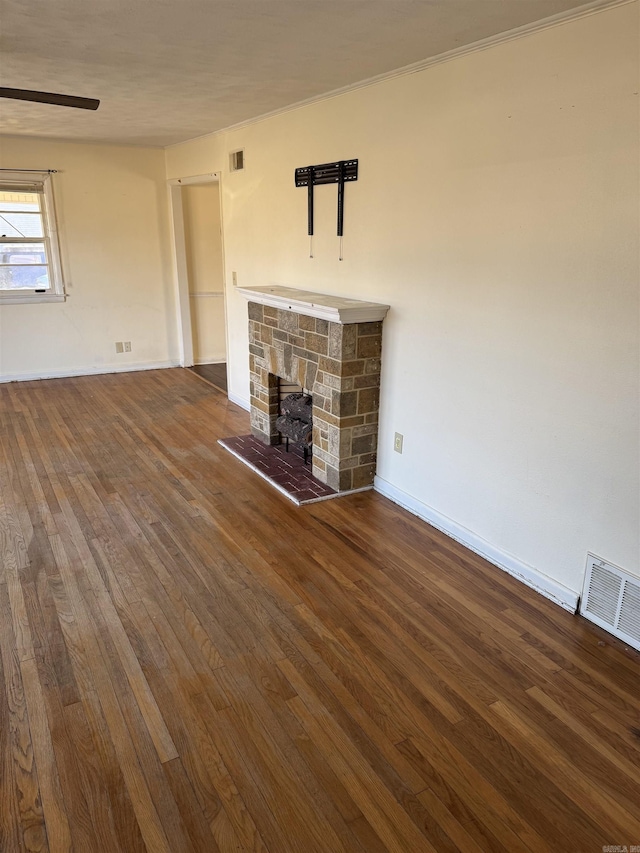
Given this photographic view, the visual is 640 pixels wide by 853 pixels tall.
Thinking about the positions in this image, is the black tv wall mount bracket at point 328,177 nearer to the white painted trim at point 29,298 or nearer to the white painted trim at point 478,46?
the white painted trim at point 478,46

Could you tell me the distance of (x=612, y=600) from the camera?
93.3 inches

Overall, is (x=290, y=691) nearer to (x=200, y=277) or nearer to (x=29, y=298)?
(x=29, y=298)

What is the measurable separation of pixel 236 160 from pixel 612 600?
4.35m

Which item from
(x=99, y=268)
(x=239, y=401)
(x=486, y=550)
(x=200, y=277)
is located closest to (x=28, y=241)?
(x=99, y=268)

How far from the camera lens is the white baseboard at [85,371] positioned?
625 centimetres

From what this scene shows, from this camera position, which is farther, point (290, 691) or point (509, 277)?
point (509, 277)

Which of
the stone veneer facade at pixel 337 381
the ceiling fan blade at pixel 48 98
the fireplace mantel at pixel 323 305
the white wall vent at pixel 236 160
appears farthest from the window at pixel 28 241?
the stone veneer facade at pixel 337 381

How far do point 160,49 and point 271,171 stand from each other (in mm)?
1694

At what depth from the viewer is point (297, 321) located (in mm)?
3811

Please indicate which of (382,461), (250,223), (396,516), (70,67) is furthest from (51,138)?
(396,516)

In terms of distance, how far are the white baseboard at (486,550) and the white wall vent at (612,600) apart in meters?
0.08

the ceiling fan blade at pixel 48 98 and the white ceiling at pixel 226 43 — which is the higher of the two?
the white ceiling at pixel 226 43

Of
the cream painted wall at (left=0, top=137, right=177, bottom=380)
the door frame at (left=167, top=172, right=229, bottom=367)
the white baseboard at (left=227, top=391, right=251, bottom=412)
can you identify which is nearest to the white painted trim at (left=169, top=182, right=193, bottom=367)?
the door frame at (left=167, top=172, right=229, bottom=367)

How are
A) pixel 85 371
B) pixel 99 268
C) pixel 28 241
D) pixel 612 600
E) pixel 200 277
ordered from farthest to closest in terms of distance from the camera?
pixel 200 277
pixel 85 371
pixel 99 268
pixel 28 241
pixel 612 600
